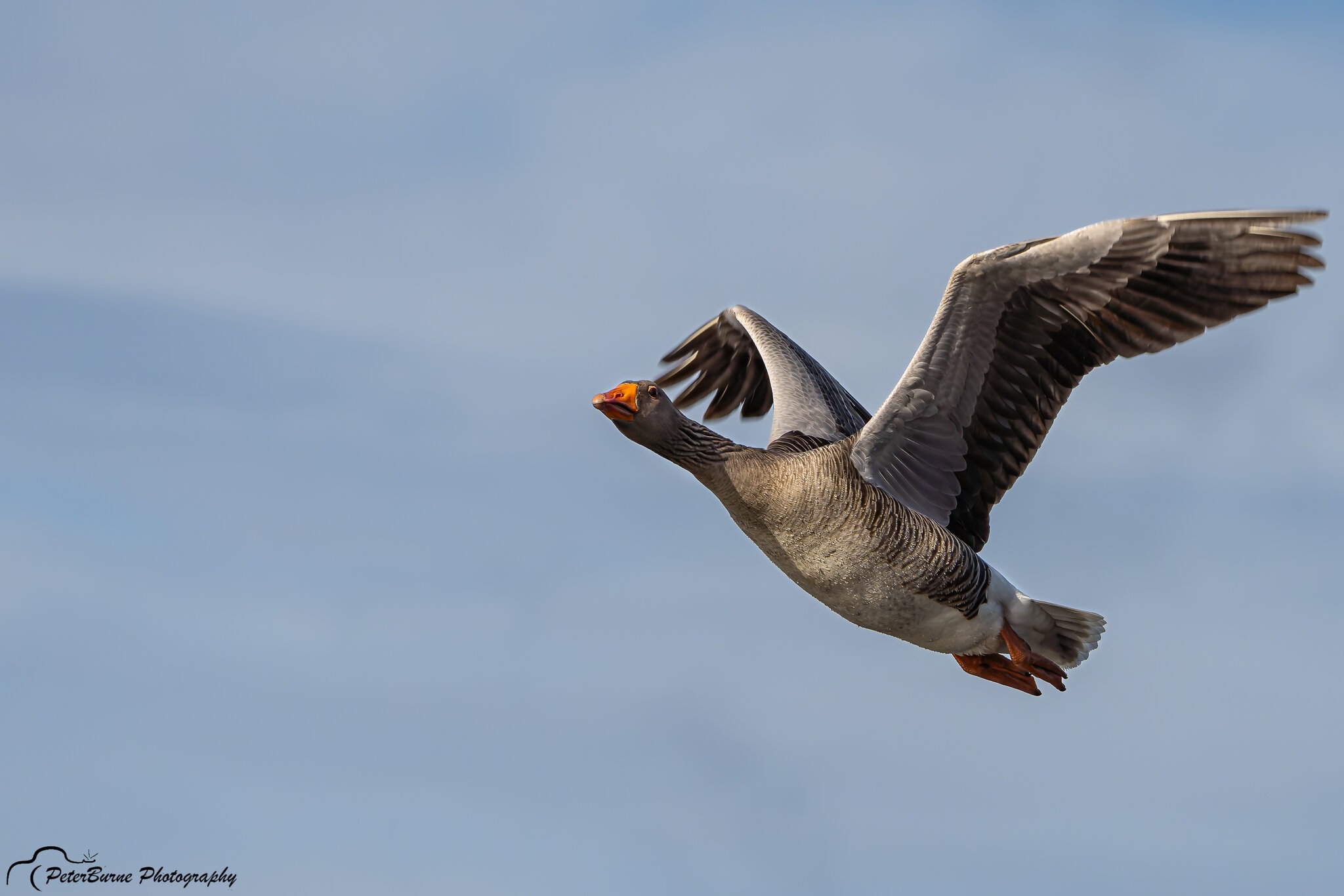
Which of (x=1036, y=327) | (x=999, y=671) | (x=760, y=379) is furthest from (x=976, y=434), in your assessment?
(x=760, y=379)

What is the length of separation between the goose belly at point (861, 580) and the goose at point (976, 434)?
0.01 meters

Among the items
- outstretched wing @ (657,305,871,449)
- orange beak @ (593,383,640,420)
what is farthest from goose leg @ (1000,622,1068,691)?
orange beak @ (593,383,640,420)

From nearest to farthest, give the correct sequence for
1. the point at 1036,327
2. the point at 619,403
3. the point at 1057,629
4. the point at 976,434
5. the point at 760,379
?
the point at 619,403
the point at 1036,327
the point at 976,434
the point at 1057,629
the point at 760,379

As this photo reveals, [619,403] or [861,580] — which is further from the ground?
[619,403]

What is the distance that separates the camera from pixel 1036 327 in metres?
12.3

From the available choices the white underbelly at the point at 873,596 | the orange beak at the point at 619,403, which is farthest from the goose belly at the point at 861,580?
the orange beak at the point at 619,403

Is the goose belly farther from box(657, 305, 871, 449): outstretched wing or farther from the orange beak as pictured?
box(657, 305, 871, 449): outstretched wing

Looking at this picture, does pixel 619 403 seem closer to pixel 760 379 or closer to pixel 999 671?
pixel 999 671

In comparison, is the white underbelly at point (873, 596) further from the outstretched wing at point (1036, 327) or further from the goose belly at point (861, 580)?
the outstretched wing at point (1036, 327)

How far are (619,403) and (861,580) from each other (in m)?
2.30

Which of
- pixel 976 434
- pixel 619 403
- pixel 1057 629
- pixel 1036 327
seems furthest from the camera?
pixel 1057 629

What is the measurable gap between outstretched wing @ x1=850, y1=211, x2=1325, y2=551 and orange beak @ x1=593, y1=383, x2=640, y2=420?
72.0 inches

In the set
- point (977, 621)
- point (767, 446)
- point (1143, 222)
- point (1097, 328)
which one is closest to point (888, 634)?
point (977, 621)

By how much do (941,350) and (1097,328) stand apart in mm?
1179
